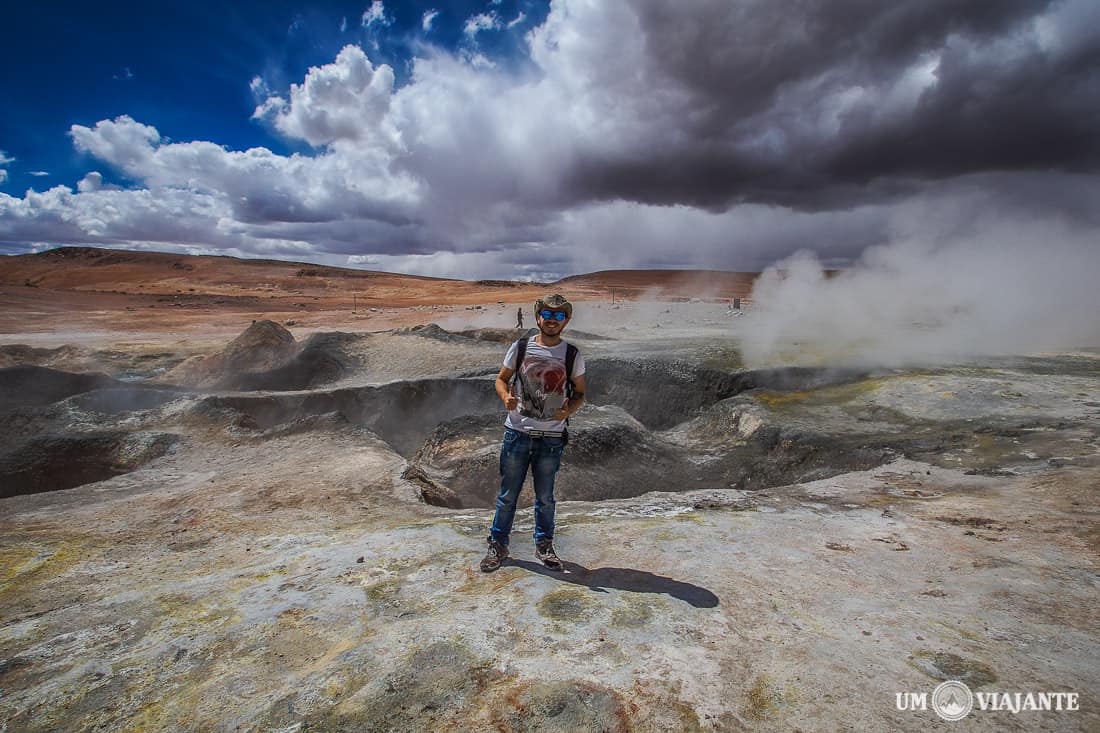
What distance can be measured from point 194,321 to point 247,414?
1860cm

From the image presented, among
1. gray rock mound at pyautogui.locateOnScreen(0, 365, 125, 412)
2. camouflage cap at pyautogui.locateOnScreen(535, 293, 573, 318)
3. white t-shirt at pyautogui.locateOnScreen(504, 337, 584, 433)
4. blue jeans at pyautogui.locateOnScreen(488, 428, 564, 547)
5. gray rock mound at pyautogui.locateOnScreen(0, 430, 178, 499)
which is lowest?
gray rock mound at pyautogui.locateOnScreen(0, 430, 178, 499)

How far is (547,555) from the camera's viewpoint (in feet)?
10.4

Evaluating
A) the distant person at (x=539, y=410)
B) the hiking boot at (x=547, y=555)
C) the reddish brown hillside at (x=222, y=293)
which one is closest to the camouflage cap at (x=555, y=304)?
the distant person at (x=539, y=410)

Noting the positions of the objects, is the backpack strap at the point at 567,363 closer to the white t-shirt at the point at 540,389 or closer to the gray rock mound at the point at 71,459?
the white t-shirt at the point at 540,389

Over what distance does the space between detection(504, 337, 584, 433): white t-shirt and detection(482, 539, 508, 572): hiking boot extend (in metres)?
0.70

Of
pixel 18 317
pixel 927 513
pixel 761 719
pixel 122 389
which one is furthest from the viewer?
pixel 18 317

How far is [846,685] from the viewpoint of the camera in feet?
6.57

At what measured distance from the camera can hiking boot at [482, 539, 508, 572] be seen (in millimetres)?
3080

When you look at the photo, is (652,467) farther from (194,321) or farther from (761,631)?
(194,321)

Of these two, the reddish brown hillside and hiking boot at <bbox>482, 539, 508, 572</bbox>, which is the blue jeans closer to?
hiking boot at <bbox>482, 539, 508, 572</bbox>

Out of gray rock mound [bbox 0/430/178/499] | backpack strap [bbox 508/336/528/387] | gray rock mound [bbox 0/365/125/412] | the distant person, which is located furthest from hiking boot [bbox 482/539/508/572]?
gray rock mound [bbox 0/365/125/412]

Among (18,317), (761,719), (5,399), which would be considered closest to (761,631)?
(761,719)

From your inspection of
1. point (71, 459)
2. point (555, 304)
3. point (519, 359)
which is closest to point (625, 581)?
point (519, 359)

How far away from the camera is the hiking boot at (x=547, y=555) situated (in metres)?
3.12
